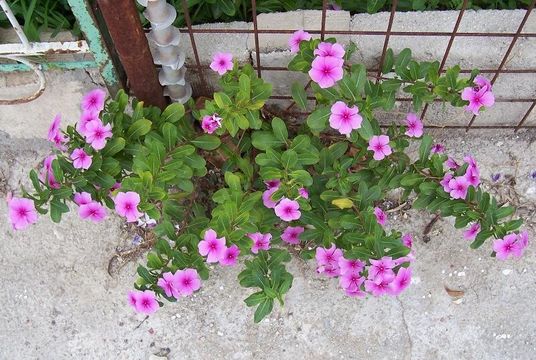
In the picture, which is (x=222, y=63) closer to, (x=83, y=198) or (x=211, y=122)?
(x=211, y=122)

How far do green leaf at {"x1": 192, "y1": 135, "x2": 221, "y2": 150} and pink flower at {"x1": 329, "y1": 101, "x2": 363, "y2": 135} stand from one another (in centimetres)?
40

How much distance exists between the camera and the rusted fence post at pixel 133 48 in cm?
187

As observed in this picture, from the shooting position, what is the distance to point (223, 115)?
2004 millimetres

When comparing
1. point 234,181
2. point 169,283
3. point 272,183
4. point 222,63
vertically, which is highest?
point 222,63

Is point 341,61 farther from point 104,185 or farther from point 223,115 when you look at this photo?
point 104,185

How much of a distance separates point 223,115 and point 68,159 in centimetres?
52

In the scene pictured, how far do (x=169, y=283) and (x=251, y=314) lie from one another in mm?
670

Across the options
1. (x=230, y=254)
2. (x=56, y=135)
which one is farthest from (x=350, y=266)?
(x=56, y=135)

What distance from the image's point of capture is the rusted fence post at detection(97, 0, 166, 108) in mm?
1874

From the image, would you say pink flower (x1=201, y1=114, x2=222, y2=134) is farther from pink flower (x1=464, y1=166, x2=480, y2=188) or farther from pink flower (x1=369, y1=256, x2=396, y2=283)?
pink flower (x1=464, y1=166, x2=480, y2=188)

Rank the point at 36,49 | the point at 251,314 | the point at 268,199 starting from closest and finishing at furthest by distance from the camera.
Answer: the point at 268,199, the point at 36,49, the point at 251,314

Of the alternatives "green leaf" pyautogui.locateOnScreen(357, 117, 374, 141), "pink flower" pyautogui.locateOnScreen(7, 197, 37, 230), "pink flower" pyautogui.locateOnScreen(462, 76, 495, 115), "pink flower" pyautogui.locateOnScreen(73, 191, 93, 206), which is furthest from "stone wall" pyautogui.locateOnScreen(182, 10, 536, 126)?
"pink flower" pyautogui.locateOnScreen(7, 197, 37, 230)

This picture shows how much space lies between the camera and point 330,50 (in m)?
1.95

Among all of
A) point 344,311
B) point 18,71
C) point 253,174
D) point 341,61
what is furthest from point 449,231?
point 18,71
